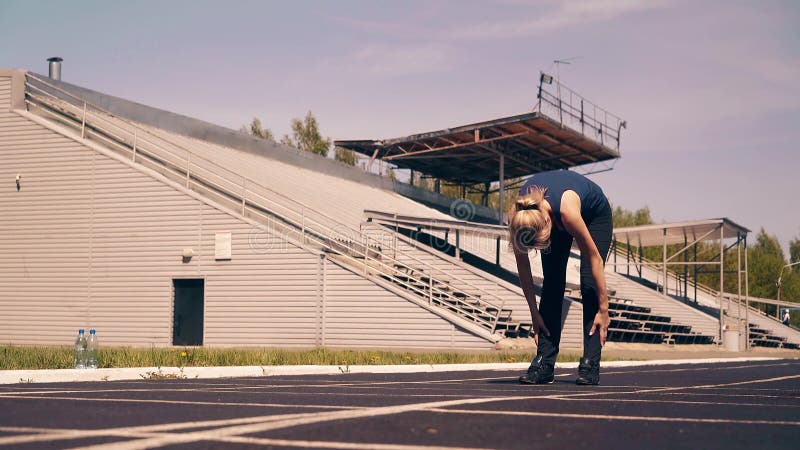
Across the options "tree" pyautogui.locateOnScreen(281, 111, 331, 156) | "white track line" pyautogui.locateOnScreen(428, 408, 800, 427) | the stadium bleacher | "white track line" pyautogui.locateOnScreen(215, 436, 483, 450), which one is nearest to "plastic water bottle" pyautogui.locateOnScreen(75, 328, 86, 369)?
"white track line" pyautogui.locateOnScreen(428, 408, 800, 427)

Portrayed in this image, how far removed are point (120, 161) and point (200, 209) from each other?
2711mm

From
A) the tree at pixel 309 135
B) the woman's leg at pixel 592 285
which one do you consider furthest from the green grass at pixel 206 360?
the tree at pixel 309 135

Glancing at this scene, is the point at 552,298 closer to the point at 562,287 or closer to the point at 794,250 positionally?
the point at 562,287

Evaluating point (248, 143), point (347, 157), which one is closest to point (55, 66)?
point (248, 143)

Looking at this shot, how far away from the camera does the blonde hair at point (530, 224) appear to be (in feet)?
22.9

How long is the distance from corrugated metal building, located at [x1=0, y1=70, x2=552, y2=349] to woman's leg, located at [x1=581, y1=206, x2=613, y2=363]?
14.5 meters

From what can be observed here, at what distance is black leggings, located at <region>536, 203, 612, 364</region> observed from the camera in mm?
7774

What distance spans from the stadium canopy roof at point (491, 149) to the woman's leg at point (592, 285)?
83.2 ft

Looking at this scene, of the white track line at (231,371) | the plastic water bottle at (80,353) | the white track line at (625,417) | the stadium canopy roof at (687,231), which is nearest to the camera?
the white track line at (625,417)

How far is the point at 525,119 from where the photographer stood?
3294 cm

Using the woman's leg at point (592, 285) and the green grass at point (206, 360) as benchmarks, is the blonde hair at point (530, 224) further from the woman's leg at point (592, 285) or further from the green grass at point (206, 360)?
the green grass at point (206, 360)

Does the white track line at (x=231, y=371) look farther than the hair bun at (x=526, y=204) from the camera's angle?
Yes

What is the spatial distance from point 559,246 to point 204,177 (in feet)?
62.6

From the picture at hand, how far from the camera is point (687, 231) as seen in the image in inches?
1265
